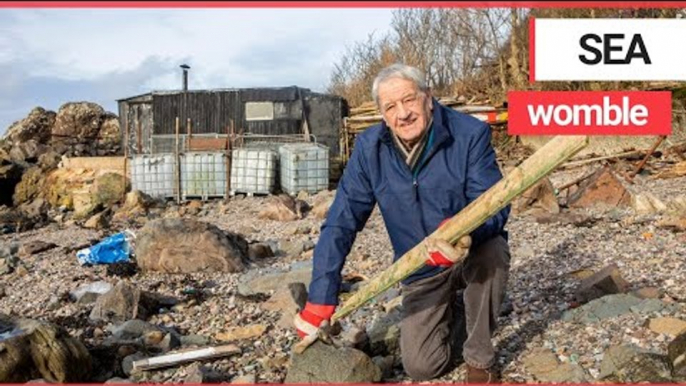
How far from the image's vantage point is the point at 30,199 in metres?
Answer: 22.7

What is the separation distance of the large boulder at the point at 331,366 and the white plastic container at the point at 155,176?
1637 centimetres

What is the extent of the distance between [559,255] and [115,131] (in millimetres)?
27994

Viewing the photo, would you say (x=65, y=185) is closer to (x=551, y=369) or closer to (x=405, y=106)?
(x=405, y=106)

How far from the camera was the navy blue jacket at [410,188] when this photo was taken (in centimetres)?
379

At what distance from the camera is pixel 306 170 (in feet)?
61.6

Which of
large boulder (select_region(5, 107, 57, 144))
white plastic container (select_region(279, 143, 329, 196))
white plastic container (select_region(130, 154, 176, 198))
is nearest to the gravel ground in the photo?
white plastic container (select_region(279, 143, 329, 196))

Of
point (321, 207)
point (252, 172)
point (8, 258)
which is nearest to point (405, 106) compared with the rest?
point (8, 258)

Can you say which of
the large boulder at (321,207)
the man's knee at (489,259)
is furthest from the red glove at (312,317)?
the large boulder at (321,207)

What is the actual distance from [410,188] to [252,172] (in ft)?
51.5

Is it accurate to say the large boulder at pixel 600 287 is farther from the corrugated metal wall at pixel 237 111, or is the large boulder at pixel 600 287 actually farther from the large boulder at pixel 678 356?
the corrugated metal wall at pixel 237 111

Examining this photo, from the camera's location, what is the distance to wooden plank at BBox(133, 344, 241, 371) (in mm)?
4621

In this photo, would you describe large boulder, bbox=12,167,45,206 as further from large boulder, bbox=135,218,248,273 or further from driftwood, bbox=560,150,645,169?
driftwood, bbox=560,150,645,169

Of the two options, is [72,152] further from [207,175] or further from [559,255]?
[559,255]

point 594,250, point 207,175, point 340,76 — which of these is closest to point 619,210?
point 594,250
